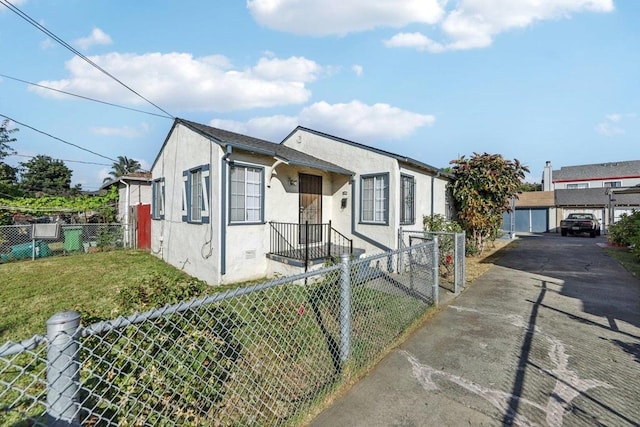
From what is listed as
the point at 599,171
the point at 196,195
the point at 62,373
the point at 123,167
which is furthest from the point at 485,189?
the point at 123,167

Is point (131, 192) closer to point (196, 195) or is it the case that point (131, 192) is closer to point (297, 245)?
point (196, 195)

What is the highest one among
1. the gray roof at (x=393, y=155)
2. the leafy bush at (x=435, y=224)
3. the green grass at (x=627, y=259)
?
the gray roof at (x=393, y=155)

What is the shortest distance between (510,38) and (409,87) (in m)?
3.59

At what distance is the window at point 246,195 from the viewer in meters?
7.40

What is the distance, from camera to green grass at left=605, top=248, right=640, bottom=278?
28.2ft

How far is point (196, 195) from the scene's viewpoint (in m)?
8.50

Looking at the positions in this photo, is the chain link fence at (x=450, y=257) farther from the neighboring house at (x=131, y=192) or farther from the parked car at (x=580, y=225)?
the parked car at (x=580, y=225)

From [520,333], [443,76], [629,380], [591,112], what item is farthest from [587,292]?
[591,112]

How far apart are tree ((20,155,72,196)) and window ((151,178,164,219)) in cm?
4791

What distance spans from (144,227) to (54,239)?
3.00 metres

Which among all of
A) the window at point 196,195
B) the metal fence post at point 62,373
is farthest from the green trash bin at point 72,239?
the metal fence post at point 62,373

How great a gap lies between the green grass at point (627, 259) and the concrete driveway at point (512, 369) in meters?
3.47

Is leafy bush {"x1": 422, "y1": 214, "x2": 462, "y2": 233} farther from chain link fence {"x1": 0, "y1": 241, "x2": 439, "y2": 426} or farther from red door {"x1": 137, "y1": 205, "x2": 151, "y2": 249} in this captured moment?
red door {"x1": 137, "y1": 205, "x2": 151, "y2": 249}

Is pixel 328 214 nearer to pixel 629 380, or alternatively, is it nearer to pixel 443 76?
pixel 443 76
